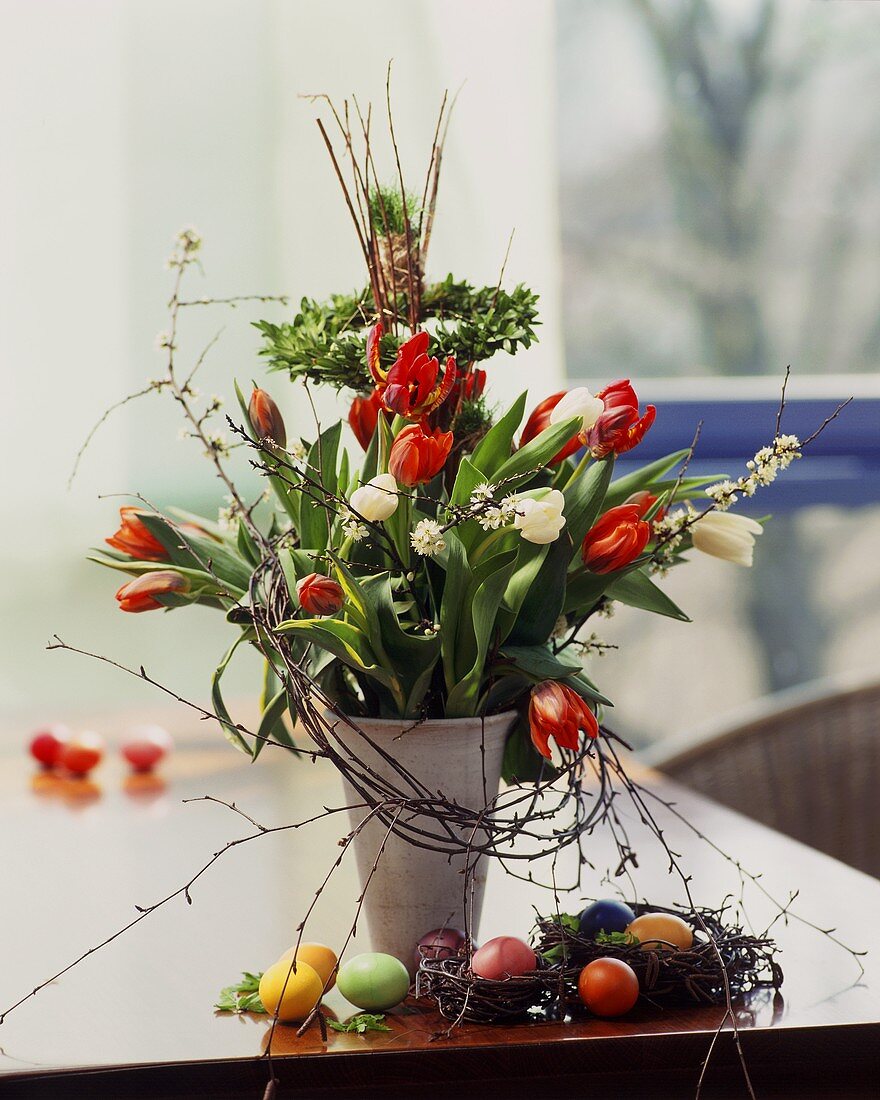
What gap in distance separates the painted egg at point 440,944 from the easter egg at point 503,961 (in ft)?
0.10

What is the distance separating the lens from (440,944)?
0.72 m

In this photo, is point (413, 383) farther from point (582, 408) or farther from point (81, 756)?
point (81, 756)

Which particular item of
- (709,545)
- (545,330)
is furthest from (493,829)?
(545,330)

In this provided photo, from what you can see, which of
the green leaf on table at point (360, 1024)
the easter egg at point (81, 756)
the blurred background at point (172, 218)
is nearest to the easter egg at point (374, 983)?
the green leaf on table at point (360, 1024)

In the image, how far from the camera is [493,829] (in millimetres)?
692

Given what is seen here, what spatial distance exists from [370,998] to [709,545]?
1.07ft

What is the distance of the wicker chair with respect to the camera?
1537mm

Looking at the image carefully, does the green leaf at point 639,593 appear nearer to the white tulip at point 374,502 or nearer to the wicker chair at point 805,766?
the white tulip at point 374,502

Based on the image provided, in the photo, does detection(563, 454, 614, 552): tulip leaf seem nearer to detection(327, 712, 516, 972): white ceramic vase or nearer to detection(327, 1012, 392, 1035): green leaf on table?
detection(327, 712, 516, 972): white ceramic vase

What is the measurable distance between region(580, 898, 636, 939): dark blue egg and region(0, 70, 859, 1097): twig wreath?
2 centimetres

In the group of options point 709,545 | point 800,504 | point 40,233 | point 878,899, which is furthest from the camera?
point 800,504

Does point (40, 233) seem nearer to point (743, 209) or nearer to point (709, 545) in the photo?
point (743, 209)

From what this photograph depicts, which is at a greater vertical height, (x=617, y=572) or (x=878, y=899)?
(x=617, y=572)

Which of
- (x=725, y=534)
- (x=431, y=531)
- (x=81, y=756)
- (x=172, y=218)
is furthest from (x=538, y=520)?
(x=172, y=218)
